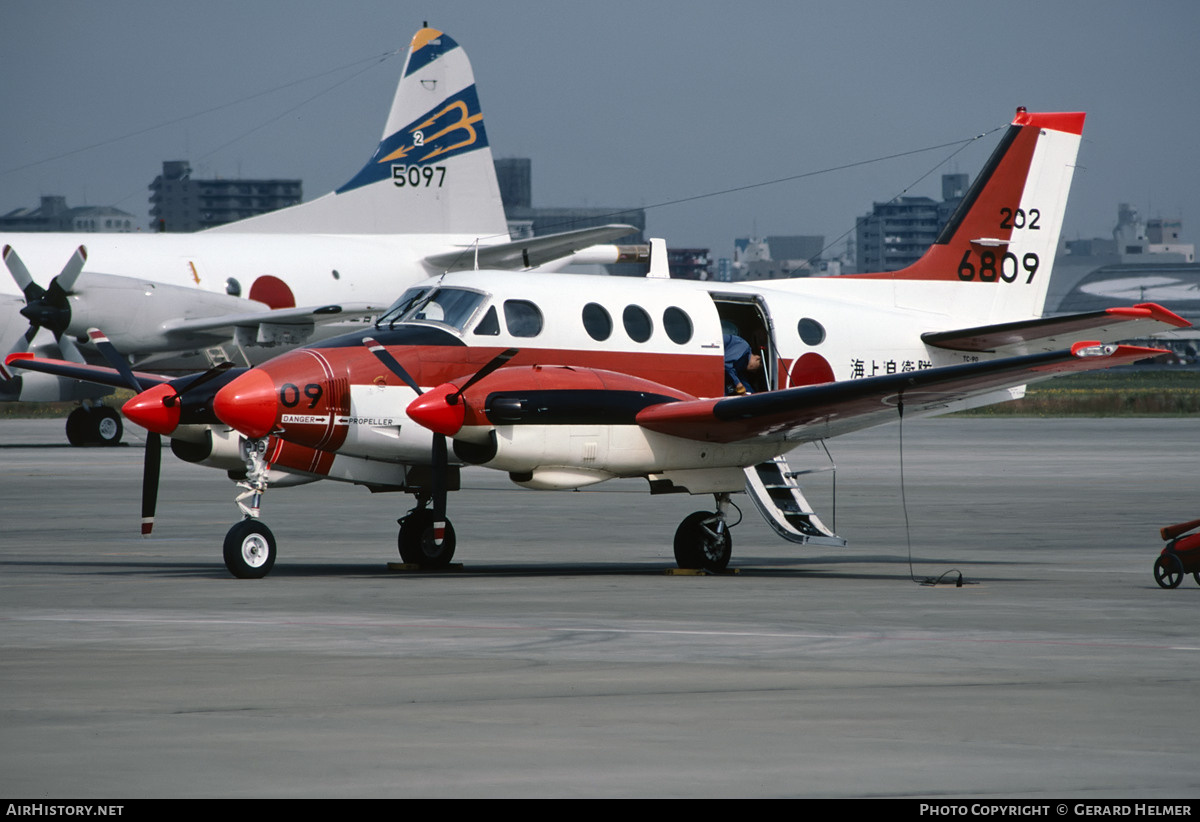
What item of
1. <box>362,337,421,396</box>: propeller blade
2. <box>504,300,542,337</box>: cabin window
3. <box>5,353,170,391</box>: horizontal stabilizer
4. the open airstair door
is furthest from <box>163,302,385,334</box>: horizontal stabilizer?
<box>362,337,421,396</box>: propeller blade

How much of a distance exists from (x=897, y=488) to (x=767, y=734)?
20.5 metres

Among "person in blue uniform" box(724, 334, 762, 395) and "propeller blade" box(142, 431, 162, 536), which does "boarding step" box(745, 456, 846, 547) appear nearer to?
"person in blue uniform" box(724, 334, 762, 395)

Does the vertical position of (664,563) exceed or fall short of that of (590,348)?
it falls short

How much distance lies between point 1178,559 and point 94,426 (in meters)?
29.3

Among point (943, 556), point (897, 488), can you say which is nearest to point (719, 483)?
point (943, 556)

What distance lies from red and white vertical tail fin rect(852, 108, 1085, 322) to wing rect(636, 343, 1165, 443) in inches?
168

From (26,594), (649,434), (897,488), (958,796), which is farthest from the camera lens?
(897,488)

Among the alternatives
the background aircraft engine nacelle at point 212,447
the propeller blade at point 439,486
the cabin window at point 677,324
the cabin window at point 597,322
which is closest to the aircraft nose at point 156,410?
the background aircraft engine nacelle at point 212,447

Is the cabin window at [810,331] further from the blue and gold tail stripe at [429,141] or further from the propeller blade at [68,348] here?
the blue and gold tail stripe at [429,141]

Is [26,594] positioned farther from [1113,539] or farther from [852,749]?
[1113,539]

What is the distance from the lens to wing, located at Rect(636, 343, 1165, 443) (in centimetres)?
1420

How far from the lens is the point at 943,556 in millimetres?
17516

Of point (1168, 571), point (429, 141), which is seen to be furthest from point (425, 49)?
point (1168, 571)

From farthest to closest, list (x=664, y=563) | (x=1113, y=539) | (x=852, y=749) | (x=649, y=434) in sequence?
(x=1113, y=539) → (x=664, y=563) → (x=649, y=434) → (x=852, y=749)
